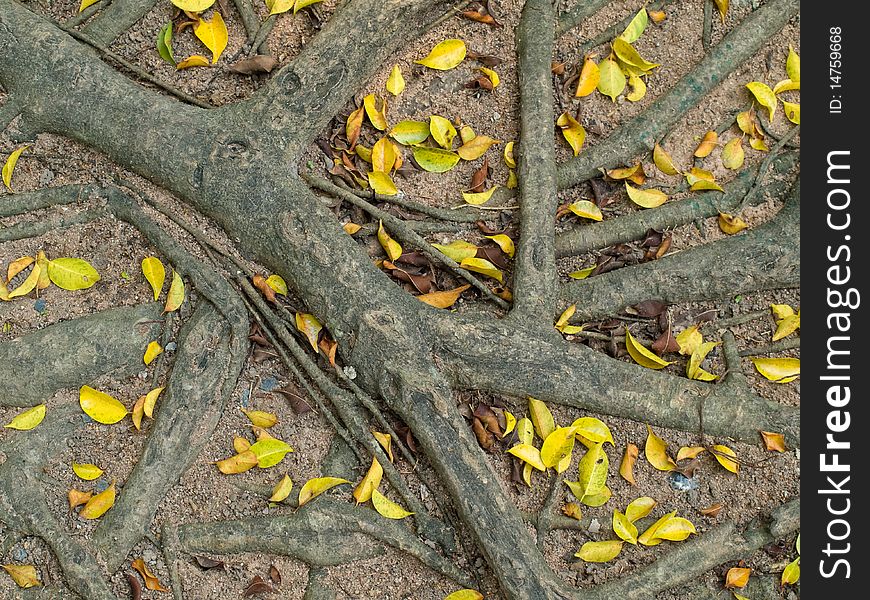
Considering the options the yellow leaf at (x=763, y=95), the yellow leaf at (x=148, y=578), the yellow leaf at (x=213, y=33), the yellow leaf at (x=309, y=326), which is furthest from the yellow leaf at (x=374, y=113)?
the yellow leaf at (x=148, y=578)

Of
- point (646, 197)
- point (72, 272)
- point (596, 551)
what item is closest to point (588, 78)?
point (646, 197)

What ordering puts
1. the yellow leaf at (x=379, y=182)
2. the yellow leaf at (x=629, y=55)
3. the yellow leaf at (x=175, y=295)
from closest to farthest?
the yellow leaf at (x=175, y=295) → the yellow leaf at (x=379, y=182) → the yellow leaf at (x=629, y=55)

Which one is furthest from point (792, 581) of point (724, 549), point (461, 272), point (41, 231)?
point (41, 231)

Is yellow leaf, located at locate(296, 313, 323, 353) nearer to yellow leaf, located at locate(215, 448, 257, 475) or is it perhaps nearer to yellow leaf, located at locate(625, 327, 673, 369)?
yellow leaf, located at locate(215, 448, 257, 475)


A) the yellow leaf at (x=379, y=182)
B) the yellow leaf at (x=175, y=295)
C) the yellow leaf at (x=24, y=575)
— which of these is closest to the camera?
the yellow leaf at (x=24, y=575)

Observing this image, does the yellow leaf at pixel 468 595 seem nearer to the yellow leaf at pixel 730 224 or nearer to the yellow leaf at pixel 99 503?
the yellow leaf at pixel 99 503
